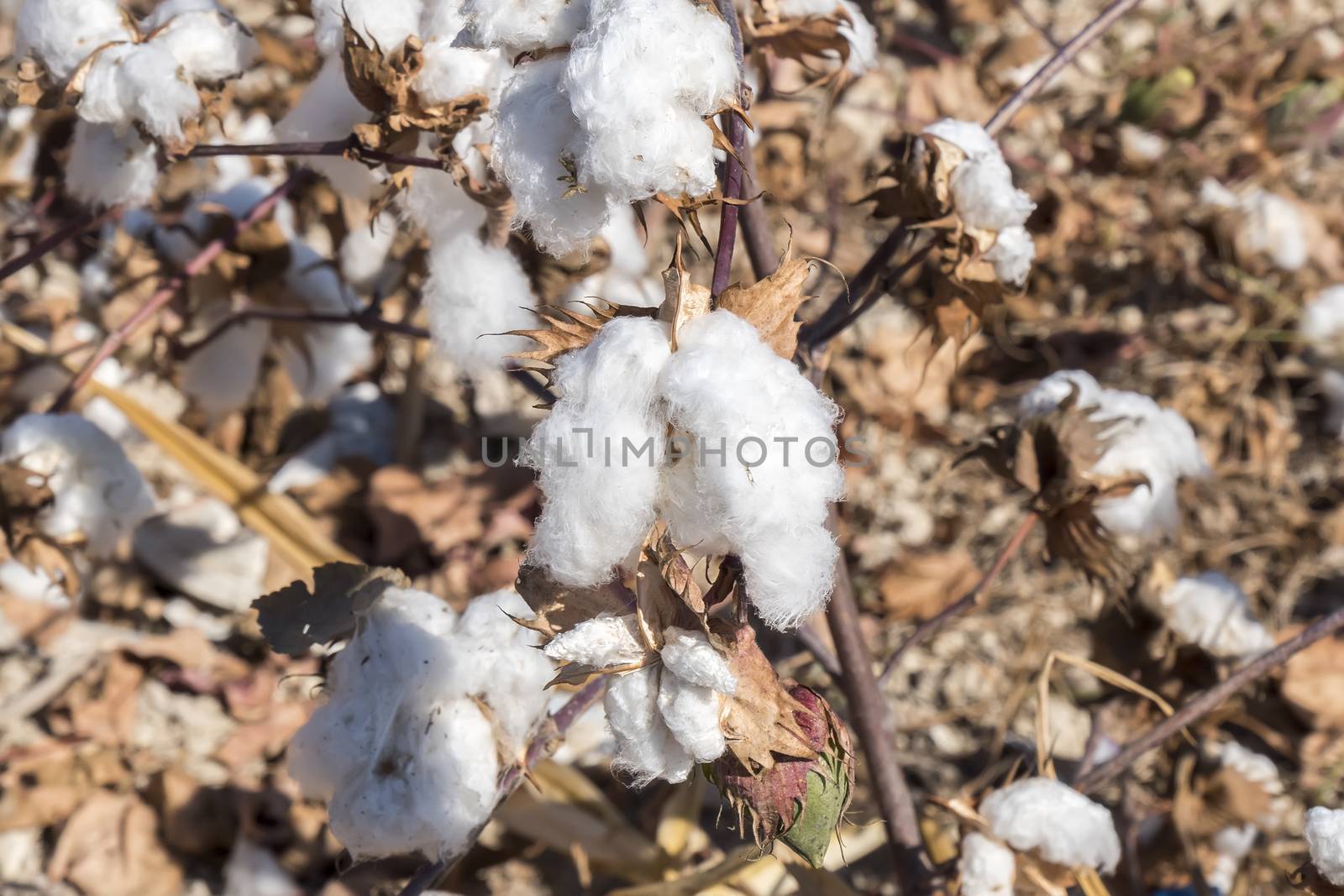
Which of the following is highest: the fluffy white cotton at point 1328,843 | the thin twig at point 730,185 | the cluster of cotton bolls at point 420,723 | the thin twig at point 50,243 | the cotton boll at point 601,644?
the thin twig at point 730,185

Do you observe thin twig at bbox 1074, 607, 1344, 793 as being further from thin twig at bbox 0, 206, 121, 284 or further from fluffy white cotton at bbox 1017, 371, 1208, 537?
thin twig at bbox 0, 206, 121, 284

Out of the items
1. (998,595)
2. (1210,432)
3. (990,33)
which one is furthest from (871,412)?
(990,33)

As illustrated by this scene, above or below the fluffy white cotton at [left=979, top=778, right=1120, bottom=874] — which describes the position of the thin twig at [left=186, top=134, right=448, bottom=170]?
above

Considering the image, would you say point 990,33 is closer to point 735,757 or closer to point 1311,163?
point 1311,163

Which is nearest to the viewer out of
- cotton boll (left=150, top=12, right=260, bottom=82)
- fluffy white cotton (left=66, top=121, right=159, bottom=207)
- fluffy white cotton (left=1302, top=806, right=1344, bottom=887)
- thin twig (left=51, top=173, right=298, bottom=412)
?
fluffy white cotton (left=1302, top=806, right=1344, bottom=887)

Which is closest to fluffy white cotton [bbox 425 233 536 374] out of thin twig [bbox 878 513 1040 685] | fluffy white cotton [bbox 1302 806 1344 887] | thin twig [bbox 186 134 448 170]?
thin twig [bbox 186 134 448 170]

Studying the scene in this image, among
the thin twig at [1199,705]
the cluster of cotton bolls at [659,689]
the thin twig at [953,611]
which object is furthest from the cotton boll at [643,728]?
the thin twig at [1199,705]

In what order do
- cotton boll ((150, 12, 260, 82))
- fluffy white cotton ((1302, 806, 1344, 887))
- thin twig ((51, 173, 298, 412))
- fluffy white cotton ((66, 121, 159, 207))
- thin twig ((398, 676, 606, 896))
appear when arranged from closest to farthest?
1. fluffy white cotton ((1302, 806, 1344, 887))
2. thin twig ((398, 676, 606, 896))
3. cotton boll ((150, 12, 260, 82))
4. fluffy white cotton ((66, 121, 159, 207))
5. thin twig ((51, 173, 298, 412))

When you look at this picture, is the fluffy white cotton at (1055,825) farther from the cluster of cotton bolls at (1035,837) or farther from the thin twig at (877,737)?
the thin twig at (877,737)
